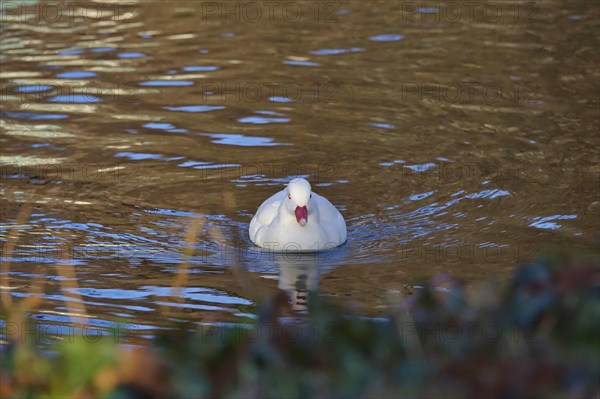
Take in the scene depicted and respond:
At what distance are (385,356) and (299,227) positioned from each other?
22.2 feet

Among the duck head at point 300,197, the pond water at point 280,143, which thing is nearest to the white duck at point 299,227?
the duck head at point 300,197

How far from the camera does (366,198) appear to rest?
37.3ft

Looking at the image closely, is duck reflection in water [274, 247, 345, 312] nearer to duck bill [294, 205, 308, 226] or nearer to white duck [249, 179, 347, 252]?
white duck [249, 179, 347, 252]

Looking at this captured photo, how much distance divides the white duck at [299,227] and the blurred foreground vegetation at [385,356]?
6.40m

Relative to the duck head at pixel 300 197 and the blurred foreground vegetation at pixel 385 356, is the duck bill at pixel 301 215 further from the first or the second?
the blurred foreground vegetation at pixel 385 356

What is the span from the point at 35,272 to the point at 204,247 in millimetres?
1512

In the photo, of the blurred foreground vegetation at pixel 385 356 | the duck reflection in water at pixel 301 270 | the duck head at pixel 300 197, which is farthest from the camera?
the duck head at pixel 300 197

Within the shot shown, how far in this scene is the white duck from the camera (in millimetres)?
10109

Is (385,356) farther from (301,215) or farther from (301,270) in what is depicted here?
(301,215)

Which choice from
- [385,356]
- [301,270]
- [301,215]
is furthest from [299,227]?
[385,356]

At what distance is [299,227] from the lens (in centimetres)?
1021

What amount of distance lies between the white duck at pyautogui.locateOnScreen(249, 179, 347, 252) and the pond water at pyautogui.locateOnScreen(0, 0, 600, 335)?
13cm

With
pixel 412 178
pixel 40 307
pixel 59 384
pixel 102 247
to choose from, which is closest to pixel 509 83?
pixel 412 178

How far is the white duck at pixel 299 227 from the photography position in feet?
33.2
